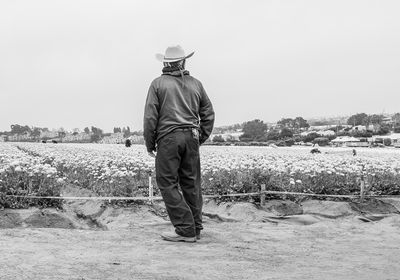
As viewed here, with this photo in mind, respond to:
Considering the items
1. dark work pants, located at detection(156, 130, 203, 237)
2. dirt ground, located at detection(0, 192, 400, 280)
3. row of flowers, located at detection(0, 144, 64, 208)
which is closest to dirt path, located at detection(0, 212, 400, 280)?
dirt ground, located at detection(0, 192, 400, 280)

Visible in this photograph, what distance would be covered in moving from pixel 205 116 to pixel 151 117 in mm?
712

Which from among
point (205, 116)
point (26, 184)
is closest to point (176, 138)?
point (205, 116)

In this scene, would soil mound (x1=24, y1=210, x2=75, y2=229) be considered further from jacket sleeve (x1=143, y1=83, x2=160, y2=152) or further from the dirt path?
jacket sleeve (x1=143, y1=83, x2=160, y2=152)

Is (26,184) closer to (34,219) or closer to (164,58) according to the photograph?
(34,219)

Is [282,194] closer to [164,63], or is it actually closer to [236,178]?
[236,178]

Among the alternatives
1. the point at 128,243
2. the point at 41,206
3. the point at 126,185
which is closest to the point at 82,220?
the point at 41,206

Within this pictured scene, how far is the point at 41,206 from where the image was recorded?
7.57 m

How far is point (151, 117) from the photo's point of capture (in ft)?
19.0

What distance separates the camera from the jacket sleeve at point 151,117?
577cm

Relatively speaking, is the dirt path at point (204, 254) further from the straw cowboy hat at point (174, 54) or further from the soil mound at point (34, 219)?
the straw cowboy hat at point (174, 54)

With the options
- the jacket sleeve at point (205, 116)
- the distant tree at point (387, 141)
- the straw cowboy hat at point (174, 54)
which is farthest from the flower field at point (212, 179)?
the distant tree at point (387, 141)

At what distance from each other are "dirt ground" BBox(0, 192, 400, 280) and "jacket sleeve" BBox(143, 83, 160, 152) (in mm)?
1078

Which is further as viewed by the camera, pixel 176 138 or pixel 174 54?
pixel 174 54

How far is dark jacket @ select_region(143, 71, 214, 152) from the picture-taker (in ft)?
19.0
